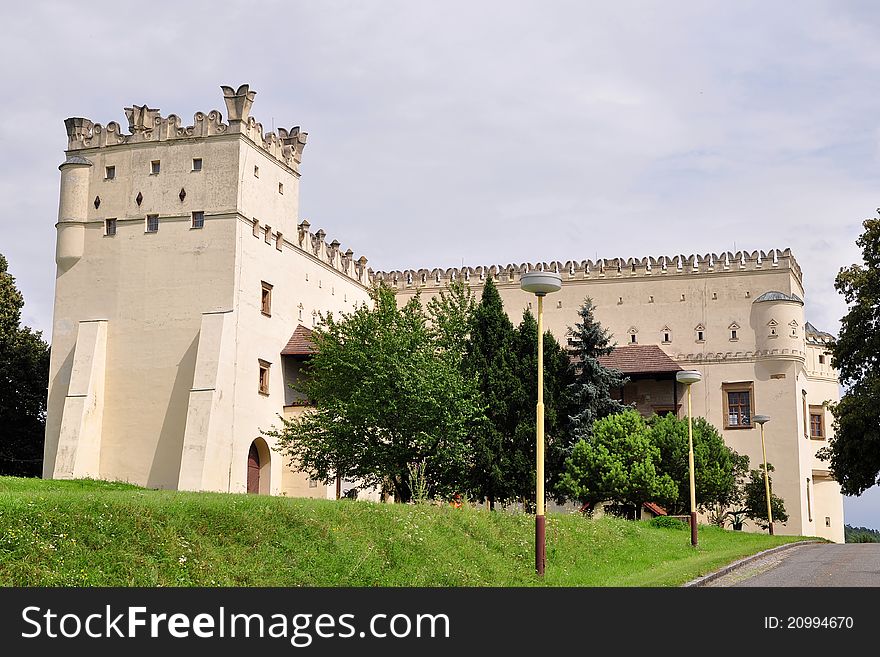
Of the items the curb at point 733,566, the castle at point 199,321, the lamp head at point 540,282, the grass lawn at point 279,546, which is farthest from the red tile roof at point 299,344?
the lamp head at point 540,282

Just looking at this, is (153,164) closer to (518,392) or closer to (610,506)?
(518,392)

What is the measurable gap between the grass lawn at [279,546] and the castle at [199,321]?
57.9ft

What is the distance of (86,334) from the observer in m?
38.6

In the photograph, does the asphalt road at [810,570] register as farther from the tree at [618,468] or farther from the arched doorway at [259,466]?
the arched doorway at [259,466]

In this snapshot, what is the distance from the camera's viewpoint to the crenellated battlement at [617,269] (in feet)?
154

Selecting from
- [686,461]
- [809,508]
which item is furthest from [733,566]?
[809,508]

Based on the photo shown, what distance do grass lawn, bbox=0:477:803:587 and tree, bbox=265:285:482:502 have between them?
11.2 metres

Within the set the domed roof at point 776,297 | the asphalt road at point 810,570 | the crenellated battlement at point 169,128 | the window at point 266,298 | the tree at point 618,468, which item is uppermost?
the crenellated battlement at point 169,128

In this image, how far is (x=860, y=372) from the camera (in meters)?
34.9

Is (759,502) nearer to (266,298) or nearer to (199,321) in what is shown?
(266,298)

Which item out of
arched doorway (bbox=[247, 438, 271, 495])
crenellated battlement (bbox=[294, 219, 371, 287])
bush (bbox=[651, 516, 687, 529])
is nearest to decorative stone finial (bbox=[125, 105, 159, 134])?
crenellated battlement (bbox=[294, 219, 371, 287])

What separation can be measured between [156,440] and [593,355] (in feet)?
52.6

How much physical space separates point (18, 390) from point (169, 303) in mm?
12190
